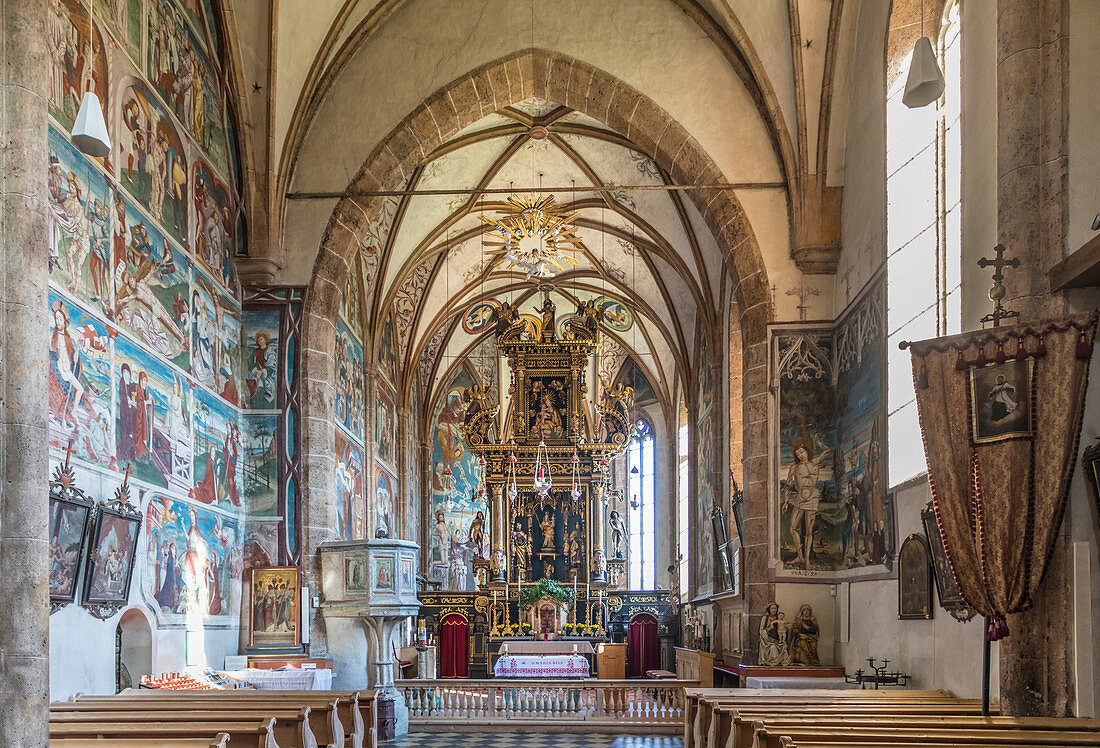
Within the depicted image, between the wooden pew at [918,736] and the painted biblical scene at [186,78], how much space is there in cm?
1035

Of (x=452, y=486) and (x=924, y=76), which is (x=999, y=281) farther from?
(x=452, y=486)

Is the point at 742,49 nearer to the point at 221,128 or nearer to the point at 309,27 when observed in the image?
the point at 309,27

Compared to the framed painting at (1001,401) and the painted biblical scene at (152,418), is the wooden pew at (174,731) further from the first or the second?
the framed painting at (1001,401)

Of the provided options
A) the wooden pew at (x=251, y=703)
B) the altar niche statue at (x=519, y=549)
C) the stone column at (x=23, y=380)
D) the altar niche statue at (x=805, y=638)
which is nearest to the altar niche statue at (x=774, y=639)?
the altar niche statue at (x=805, y=638)

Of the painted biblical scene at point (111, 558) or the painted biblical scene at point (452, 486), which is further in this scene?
the painted biblical scene at point (452, 486)

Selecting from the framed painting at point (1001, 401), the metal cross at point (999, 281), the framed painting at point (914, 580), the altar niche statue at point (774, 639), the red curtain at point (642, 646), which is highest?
the metal cross at point (999, 281)

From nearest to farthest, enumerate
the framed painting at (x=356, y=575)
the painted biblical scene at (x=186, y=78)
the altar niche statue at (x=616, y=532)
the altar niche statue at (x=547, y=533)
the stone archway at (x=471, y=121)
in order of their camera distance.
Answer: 1. the painted biblical scene at (x=186, y=78)
2. the framed painting at (x=356, y=575)
3. the stone archway at (x=471, y=121)
4. the altar niche statue at (x=547, y=533)
5. the altar niche statue at (x=616, y=532)

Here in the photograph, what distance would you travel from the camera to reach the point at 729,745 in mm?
8219

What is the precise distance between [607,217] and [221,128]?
443 inches

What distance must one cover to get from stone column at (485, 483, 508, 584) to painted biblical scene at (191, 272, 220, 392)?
14.0m

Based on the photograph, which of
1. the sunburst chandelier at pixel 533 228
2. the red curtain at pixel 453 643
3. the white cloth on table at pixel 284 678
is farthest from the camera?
the red curtain at pixel 453 643

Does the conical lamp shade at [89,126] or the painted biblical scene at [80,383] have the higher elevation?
the conical lamp shade at [89,126]

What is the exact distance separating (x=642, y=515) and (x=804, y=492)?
17.6 meters

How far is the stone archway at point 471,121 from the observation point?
53.7 feet
